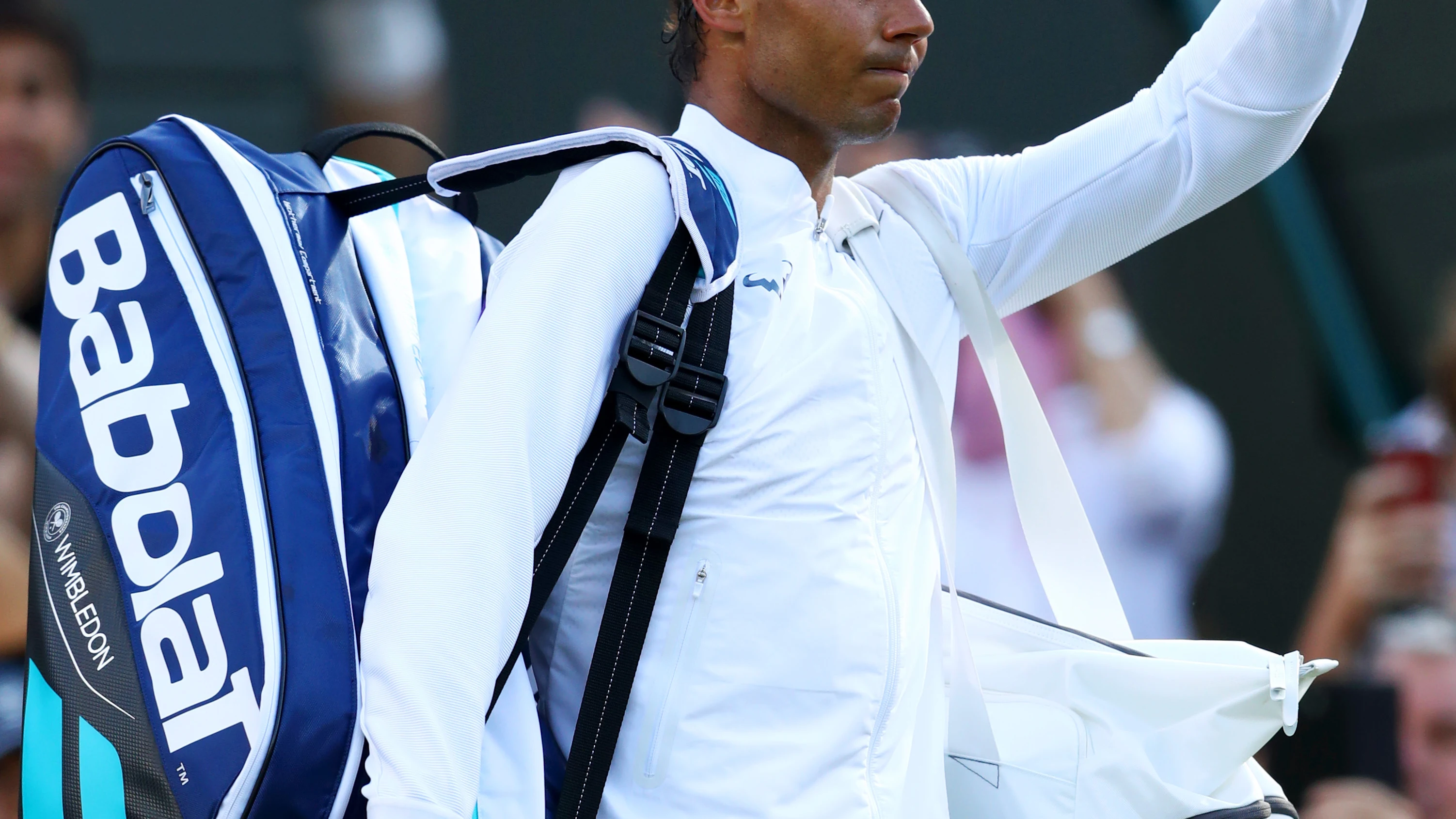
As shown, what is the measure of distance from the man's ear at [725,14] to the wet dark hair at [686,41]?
15mm

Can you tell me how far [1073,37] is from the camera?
503 cm

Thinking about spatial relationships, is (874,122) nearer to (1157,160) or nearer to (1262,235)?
(1157,160)

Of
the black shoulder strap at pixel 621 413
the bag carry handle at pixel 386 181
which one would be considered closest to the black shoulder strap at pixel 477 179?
the bag carry handle at pixel 386 181

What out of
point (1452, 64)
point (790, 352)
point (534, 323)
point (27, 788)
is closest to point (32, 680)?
point (27, 788)

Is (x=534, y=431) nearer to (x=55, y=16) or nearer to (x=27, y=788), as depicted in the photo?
(x=27, y=788)

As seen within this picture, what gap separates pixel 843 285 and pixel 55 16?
105 inches

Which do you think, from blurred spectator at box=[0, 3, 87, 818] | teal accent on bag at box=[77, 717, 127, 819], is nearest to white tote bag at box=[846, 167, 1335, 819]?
teal accent on bag at box=[77, 717, 127, 819]

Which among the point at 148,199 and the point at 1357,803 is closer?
the point at 148,199

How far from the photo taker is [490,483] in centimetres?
127

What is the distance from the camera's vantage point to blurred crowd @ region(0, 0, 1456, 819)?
3021 millimetres

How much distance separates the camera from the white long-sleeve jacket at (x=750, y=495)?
125 centimetres

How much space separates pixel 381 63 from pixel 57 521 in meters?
2.73

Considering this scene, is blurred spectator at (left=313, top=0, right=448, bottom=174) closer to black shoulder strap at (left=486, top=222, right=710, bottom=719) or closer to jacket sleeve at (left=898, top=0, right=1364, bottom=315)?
jacket sleeve at (left=898, top=0, right=1364, bottom=315)

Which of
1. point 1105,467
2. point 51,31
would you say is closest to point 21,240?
point 51,31
